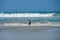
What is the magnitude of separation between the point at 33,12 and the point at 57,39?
14.9 metres

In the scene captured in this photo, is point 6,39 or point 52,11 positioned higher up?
point 52,11

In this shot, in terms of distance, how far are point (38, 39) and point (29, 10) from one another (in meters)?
15.5

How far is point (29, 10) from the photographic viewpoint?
20.1 m

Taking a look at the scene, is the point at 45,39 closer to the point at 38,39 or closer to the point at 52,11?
the point at 38,39

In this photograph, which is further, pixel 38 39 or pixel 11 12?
pixel 11 12

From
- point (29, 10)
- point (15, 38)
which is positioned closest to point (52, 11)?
point (29, 10)

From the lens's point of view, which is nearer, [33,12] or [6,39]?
[6,39]

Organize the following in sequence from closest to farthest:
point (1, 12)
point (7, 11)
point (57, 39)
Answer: point (57, 39) < point (1, 12) < point (7, 11)

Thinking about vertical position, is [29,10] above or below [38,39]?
above

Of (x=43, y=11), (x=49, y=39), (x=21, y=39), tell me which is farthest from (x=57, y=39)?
(x=43, y=11)

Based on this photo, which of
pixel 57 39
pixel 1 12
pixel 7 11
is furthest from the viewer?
pixel 7 11

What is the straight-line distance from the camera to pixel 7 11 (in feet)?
65.4

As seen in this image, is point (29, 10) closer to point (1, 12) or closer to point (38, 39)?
point (1, 12)

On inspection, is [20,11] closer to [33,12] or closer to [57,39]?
[33,12]
